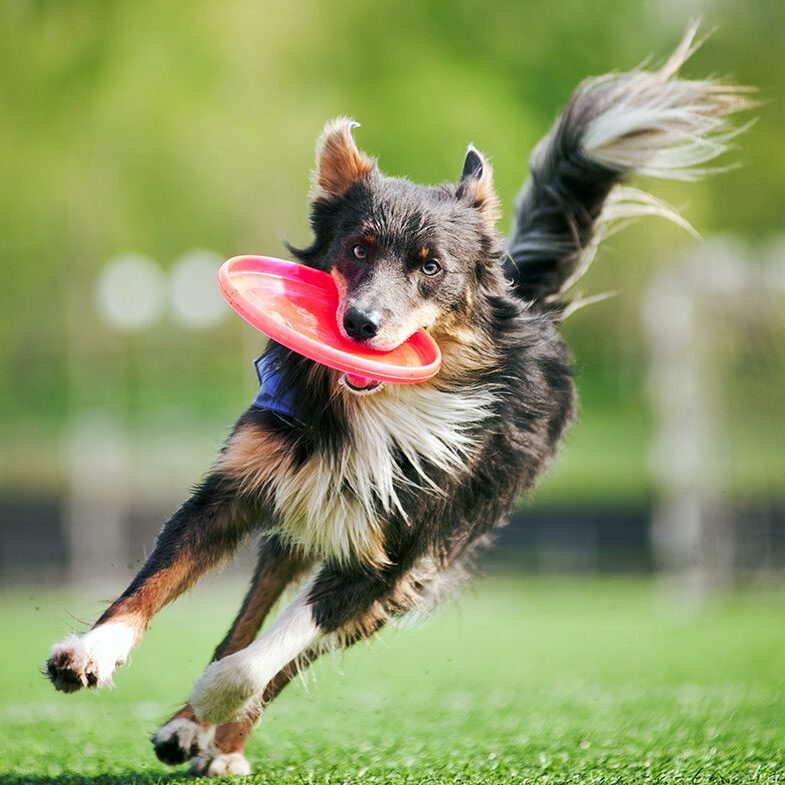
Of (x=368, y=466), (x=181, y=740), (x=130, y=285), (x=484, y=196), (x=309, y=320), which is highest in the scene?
(x=484, y=196)

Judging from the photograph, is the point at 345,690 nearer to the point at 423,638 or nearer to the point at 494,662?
the point at 494,662

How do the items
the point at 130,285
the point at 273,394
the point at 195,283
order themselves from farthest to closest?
the point at 130,285, the point at 195,283, the point at 273,394

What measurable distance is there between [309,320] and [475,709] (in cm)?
275

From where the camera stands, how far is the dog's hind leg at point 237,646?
5.34 metres

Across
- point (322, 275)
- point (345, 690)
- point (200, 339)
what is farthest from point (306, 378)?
point (200, 339)

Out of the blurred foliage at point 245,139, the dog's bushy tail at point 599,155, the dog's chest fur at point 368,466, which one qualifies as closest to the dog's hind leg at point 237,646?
the dog's chest fur at point 368,466

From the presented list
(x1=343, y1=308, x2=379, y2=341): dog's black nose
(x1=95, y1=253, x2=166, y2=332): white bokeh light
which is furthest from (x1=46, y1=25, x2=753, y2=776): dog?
(x1=95, y1=253, x2=166, y2=332): white bokeh light

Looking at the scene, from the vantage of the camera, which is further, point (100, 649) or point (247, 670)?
point (247, 670)

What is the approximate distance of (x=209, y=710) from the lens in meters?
4.98

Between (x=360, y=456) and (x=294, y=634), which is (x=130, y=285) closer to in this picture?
(x=360, y=456)

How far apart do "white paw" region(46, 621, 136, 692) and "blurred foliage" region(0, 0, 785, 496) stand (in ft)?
63.5

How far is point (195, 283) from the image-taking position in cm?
2517

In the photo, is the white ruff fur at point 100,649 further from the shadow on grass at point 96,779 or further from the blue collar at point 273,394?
the blue collar at point 273,394

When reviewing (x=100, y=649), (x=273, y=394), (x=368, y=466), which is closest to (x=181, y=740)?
(x=100, y=649)
